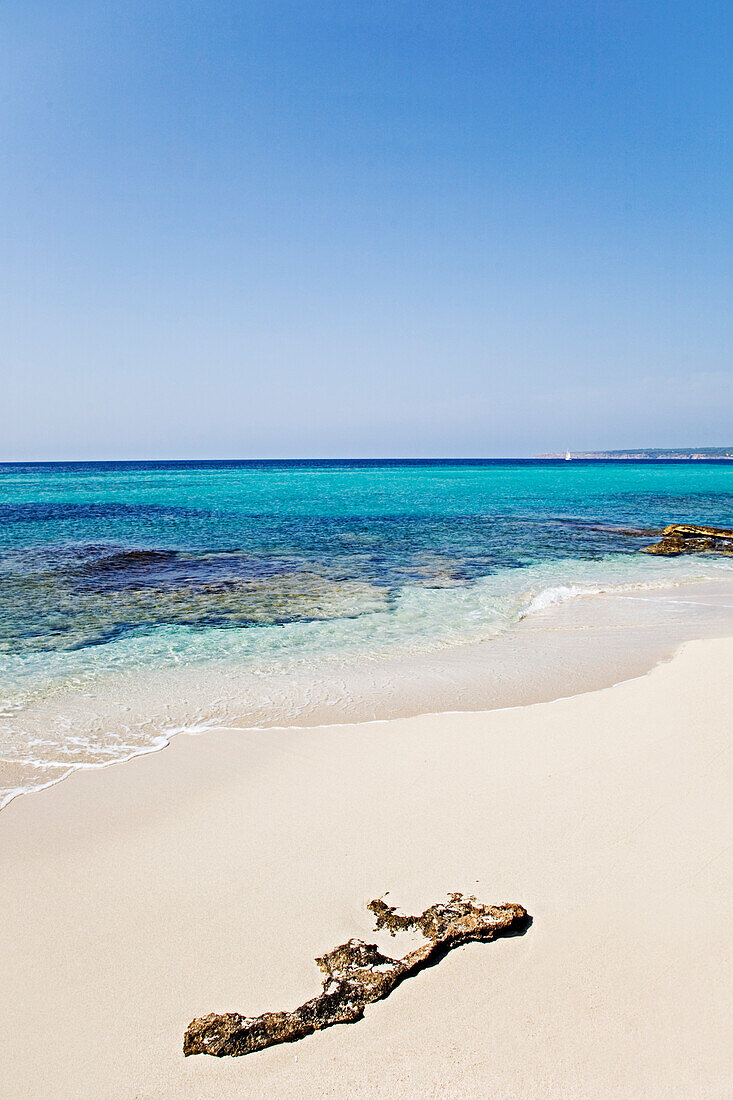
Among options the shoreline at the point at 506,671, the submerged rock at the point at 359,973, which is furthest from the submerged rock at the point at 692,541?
the submerged rock at the point at 359,973

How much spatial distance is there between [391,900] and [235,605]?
9.36m

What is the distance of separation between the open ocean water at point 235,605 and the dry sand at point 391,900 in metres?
1.26

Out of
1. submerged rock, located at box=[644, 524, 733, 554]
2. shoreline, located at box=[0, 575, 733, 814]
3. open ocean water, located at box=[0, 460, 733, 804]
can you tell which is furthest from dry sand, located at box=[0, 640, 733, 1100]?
submerged rock, located at box=[644, 524, 733, 554]

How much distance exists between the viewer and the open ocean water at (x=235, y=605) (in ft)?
22.6

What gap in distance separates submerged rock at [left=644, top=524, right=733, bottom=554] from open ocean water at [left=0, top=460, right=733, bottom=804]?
0.97 metres

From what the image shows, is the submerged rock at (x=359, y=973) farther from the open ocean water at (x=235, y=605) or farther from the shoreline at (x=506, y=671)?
the open ocean water at (x=235, y=605)

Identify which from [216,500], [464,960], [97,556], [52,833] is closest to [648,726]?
[464,960]

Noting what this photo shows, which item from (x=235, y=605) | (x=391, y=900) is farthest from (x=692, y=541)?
(x=391, y=900)

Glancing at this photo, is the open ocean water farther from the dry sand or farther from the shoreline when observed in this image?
the dry sand

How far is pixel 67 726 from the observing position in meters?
6.45

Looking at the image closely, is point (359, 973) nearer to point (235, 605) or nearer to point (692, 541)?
point (235, 605)

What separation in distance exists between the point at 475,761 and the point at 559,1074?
287cm

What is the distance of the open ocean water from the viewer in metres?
6.88

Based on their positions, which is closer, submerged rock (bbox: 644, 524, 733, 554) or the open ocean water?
the open ocean water
